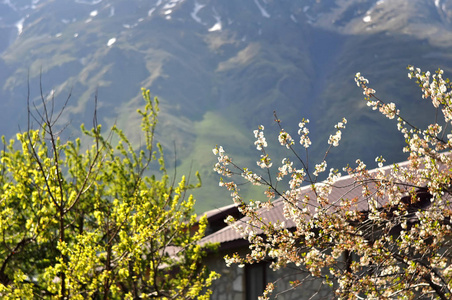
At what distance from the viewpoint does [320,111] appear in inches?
7539

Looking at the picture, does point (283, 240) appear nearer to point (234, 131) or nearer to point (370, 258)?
point (370, 258)

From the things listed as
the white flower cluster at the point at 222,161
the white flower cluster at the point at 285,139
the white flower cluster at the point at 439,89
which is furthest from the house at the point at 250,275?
the white flower cluster at the point at 439,89

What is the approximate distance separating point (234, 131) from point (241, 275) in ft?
591

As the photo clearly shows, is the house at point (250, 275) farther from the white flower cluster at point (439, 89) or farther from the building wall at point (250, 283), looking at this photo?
the white flower cluster at point (439, 89)

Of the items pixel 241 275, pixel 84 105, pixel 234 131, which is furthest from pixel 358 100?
pixel 241 275

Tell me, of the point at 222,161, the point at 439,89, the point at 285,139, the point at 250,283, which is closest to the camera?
the point at 439,89

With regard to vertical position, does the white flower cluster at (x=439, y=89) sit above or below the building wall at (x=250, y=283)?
above

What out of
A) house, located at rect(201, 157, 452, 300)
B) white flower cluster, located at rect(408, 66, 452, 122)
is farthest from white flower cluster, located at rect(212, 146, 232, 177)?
house, located at rect(201, 157, 452, 300)

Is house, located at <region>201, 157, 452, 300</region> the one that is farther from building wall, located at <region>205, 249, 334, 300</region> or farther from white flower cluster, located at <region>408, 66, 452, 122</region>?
white flower cluster, located at <region>408, 66, 452, 122</region>

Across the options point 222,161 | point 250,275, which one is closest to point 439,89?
point 222,161

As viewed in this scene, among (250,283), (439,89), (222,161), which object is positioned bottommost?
(250,283)

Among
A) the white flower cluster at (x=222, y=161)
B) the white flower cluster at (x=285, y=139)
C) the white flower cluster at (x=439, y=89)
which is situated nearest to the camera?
the white flower cluster at (x=439, y=89)

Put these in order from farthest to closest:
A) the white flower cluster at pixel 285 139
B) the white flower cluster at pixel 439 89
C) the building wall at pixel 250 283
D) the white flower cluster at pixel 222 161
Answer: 1. the building wall at pixel 250 283
2. the white flower cluster at pixel 222 161
3. the white flower cluster at pixel 285 139
4. the white flower cluster at pixel 439 89

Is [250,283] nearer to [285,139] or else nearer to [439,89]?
[285,139]
